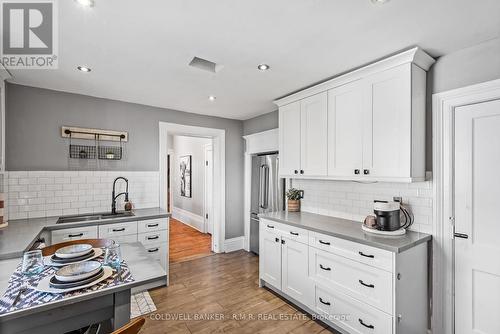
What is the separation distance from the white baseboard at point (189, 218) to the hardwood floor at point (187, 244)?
0.37 feet

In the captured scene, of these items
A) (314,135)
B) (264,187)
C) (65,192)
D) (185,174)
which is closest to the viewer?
(314,135)

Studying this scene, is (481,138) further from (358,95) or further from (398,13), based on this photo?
(398,13)

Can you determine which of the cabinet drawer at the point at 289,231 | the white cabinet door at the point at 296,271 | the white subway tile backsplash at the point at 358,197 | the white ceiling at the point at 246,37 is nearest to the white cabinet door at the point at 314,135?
the white ceiling at the point at 246,37

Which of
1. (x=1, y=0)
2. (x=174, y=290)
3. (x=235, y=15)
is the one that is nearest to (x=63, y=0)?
(x=1, y=0)

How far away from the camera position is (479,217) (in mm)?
2023

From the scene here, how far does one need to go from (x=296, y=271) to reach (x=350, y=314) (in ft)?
2.15

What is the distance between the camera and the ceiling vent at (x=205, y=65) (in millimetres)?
2443

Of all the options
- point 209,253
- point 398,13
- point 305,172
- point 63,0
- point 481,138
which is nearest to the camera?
point 63,0

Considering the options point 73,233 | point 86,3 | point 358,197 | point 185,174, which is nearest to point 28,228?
point 73,233

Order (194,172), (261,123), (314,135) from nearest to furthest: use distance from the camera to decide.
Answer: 1. (314,135)
2. (261,123)
3. (194,172)

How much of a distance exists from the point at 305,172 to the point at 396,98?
48.7 inches

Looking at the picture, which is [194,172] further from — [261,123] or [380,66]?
[380,66]

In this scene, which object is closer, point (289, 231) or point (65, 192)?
point (289, 231)

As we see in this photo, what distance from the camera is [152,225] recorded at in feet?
10.7
